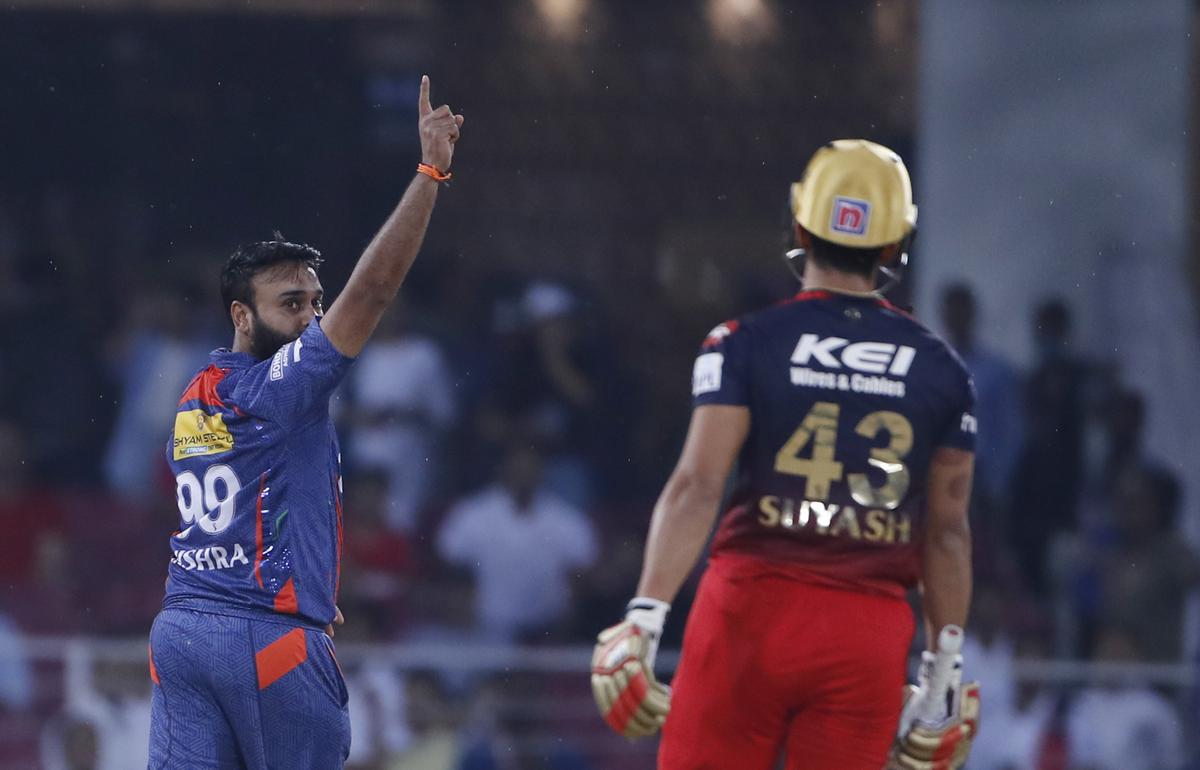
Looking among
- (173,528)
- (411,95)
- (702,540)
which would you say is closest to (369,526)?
(173,528)

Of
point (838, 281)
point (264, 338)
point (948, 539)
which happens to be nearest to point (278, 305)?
point (264, 338)

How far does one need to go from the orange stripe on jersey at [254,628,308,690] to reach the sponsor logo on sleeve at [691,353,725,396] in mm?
1101

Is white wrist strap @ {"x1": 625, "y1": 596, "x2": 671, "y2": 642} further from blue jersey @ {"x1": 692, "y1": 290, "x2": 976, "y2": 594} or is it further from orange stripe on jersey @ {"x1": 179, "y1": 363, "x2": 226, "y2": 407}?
orange stripe on jersey @ {"x1": 179, "y1": 363, "x2": 226, "y2": 407}

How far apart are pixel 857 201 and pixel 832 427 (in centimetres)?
52

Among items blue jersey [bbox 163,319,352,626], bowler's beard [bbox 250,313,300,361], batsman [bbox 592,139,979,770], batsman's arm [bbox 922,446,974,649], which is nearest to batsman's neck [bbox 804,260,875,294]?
batsman [bbox 592,139,979,770]

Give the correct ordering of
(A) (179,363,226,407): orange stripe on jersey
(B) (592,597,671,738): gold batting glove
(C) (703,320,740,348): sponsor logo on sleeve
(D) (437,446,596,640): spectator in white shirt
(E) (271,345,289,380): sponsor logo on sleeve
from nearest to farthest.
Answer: (B) (592,597,671,738): gold batting glove
(C) (703,320,740,348): sponsor logo on sleeve
(E) (271,345,289,380): sponsor logo on sleeve
(A) (179,363,226,407): orange stripe on jersey
(D) (437,446,596,640): spectator in white shirt

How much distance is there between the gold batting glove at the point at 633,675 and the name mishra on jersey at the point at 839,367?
1.67 feet

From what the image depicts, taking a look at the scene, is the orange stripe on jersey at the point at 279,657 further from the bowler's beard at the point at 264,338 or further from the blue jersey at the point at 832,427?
the blue jersey at the point at 832,427

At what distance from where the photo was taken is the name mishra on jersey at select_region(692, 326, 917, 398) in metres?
3.86

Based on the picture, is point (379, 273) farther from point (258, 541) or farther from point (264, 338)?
point (258, 541)

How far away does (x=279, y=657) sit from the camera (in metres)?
4.07

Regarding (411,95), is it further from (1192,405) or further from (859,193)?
(859,193)

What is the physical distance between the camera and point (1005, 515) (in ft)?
31.9

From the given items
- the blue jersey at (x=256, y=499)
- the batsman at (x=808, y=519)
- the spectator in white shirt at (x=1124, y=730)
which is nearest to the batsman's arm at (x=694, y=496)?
the batsman at (x=808, y=519)
